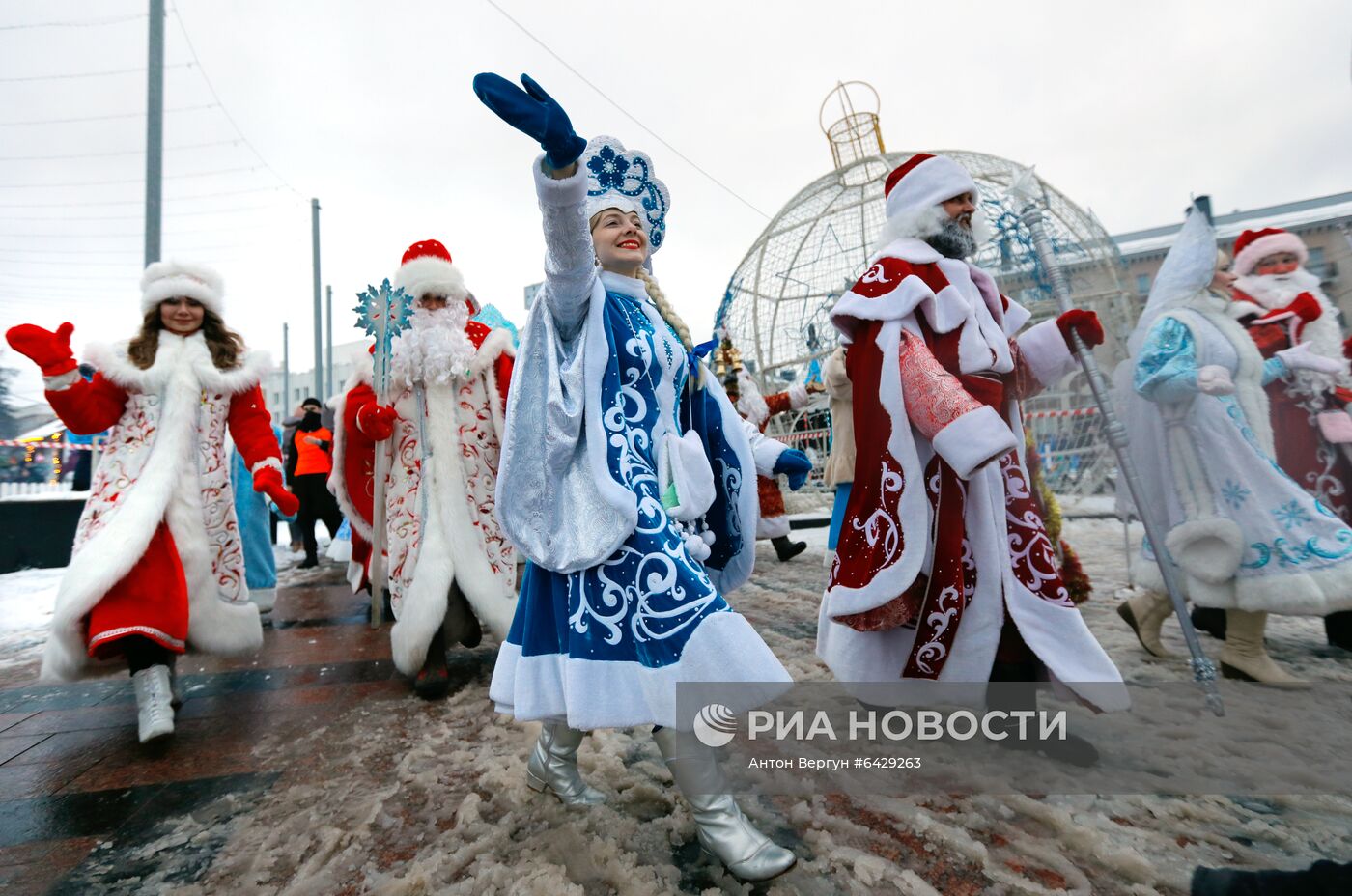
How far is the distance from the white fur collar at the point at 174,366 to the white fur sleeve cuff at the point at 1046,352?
3334 millimetres

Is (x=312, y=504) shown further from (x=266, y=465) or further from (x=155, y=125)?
(x=266, y=465)

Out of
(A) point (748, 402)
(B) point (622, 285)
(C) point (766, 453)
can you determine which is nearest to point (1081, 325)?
(C) point (766, 453)

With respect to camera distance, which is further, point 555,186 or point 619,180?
point 619,180

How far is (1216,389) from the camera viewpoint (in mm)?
2775

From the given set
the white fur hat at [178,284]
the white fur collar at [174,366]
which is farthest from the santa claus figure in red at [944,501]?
the white fur hat at [178,284]

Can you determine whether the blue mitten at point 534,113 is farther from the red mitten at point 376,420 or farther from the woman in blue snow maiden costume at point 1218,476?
the woman in blue snow maiden costume at point 1218,476

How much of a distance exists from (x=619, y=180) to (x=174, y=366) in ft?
7.43

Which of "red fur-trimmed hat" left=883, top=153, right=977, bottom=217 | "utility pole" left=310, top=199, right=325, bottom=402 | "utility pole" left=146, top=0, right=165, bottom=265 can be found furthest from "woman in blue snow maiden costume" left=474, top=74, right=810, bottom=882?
"utility pole" left=310, top=199, right=325, bottom=402

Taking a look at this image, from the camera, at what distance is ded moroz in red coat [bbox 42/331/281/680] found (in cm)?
245

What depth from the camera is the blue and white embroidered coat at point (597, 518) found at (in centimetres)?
151

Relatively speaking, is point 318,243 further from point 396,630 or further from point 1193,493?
point 1193,493

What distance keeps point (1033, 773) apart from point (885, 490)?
0.92 meters

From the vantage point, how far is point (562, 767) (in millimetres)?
1868

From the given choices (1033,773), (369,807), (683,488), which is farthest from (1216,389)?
(369,807)
